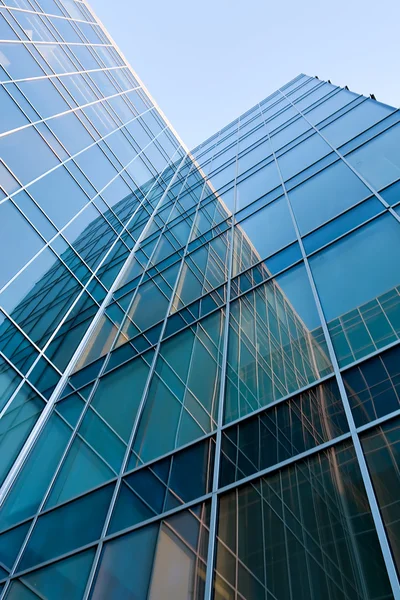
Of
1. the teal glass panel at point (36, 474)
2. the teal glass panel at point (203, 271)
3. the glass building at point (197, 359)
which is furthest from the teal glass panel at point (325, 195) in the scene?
the teal glass panel at point (36, 474)

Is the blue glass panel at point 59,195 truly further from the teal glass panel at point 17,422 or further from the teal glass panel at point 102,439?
the teal glass panel at point 102,439

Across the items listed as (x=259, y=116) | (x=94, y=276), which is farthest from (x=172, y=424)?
(x=259, y=116)

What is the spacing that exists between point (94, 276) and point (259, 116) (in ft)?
55.7

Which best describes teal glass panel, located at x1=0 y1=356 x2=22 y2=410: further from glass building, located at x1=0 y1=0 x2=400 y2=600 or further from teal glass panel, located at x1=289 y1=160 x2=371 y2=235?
teal glass panel, located at x1=289 y1=160 x2=371 y2=235

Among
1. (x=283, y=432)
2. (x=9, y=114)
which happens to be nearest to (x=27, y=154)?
(x=9, y=114)

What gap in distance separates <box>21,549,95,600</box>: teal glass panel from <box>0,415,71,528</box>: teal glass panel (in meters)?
1.78

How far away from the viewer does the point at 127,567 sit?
22.2 feet

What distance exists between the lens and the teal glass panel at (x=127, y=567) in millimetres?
6492

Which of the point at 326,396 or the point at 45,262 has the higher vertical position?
the point at 45,262

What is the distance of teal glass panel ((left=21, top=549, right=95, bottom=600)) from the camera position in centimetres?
703

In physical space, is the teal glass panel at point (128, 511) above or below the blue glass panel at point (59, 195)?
below

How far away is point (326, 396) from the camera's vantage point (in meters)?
6.69

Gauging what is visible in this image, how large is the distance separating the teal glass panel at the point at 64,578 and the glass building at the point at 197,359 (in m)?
0.03

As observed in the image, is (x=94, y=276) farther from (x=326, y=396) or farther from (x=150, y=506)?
(x=326, y=396)
